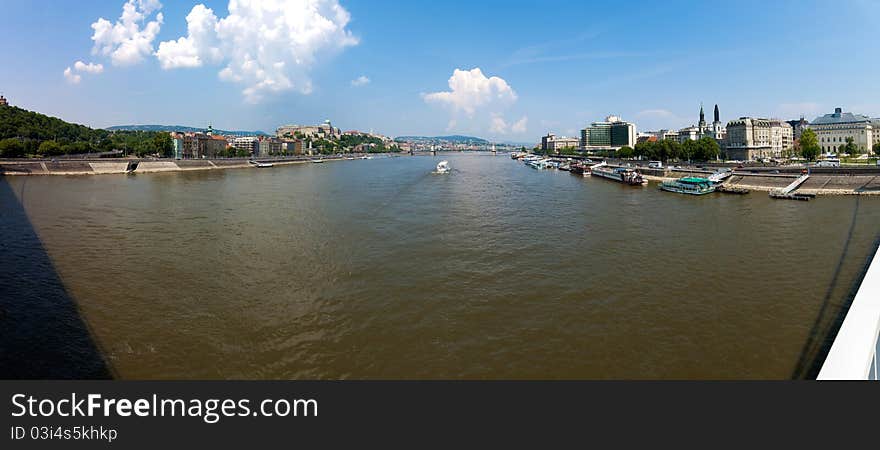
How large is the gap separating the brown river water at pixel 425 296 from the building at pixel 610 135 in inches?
3166

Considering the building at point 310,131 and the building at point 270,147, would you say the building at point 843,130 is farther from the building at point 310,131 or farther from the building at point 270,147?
the building at point 310,131

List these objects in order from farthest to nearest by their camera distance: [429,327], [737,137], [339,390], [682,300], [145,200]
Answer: [737,137] < [145,200] < [682,300] < [429,327] < [339,390]

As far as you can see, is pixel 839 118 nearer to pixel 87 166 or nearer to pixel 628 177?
pixel 628 177

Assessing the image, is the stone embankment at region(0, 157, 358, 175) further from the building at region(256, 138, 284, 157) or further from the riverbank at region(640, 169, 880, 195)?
the riverbank at region(640, 169, 880, 195)

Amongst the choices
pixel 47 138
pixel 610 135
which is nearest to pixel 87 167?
pixel 47 138

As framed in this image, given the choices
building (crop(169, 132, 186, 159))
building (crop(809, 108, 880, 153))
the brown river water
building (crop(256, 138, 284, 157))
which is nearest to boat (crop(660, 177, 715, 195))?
the brown river water

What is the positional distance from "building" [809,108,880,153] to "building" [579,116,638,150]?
40910 mm

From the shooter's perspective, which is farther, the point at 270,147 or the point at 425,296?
the point at 270,147

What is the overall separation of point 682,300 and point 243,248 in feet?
31.1

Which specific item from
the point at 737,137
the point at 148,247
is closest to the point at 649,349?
the point at 148,247

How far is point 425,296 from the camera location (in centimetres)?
752

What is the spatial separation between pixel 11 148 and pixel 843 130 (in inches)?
3319

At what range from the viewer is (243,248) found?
11.2 meters

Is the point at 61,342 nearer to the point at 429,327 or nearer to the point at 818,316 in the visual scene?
the point at 429,327
